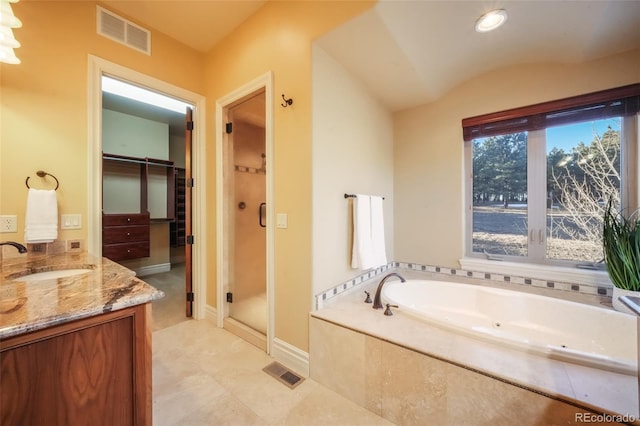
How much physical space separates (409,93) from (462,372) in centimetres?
235

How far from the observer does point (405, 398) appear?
1291 millimetres

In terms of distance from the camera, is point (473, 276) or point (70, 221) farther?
point (473, 276)

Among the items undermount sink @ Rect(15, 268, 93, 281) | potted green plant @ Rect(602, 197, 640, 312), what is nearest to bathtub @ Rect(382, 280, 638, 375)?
potted green plant @ Rect(602, 197, 640, 312)

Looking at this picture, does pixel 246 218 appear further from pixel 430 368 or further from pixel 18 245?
pixel 430 368

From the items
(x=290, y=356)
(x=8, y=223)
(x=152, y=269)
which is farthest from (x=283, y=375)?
(x=152, y=269)

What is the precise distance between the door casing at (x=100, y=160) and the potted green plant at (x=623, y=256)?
3.30 meters

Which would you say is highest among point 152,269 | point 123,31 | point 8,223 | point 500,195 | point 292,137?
point 123,31

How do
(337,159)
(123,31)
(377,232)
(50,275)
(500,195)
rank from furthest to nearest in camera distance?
(500,195) < (377,232) < (123,31) < (337,159) < (50,275)

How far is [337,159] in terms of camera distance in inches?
76.0

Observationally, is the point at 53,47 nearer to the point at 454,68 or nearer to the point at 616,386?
the point at 454,68

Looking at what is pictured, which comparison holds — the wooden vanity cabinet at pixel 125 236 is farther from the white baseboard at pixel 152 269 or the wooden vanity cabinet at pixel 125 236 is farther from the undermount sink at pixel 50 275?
the undermount sink at pixel 50 275

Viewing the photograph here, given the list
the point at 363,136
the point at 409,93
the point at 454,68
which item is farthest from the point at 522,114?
the point at 363,136

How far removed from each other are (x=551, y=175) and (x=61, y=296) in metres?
3.29

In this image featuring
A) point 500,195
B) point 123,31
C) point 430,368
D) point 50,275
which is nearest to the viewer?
point 430,368
